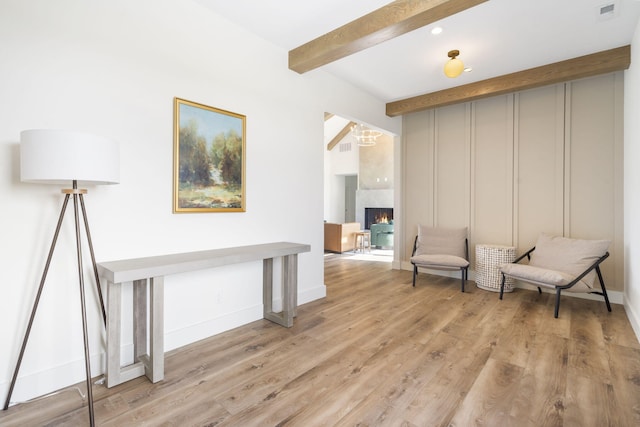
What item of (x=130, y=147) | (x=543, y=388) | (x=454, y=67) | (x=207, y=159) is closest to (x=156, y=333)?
(x=130, y=147)

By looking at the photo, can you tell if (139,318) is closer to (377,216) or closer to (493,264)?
(493,264)

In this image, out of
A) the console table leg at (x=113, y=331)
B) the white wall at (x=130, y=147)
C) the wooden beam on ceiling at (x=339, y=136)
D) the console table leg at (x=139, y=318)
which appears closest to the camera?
the white wall at (x=130, y=147)

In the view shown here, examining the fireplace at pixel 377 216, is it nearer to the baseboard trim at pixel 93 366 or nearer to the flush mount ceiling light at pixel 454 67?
the flush mount ceiling light at pixel 454 67

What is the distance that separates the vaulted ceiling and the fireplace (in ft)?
19.8

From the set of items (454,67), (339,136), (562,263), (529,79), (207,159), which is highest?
(339,136)

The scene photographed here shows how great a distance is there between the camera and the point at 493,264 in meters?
4.35

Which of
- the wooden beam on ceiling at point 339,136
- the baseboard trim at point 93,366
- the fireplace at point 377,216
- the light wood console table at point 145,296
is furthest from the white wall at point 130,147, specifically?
the wooden beam on ceiling at point 339,136

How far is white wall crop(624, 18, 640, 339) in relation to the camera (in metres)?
2.90

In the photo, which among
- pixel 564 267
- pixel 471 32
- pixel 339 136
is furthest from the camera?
pixel 339 136

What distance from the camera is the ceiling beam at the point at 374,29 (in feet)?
7.86

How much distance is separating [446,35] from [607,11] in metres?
1.34

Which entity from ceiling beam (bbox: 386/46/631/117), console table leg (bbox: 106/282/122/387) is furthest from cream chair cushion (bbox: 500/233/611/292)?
console table leg (bbox: 106/282/122/387)

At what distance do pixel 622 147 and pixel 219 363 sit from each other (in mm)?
5070

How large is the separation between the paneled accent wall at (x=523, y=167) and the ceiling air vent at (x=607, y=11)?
4.71 ft
